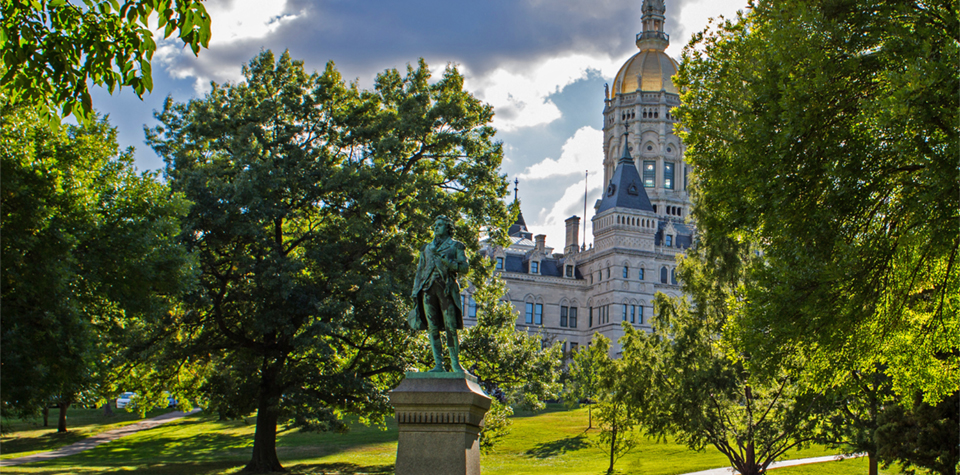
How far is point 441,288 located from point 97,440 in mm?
36578

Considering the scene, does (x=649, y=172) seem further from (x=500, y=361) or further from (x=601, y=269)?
(x=500, y=361)

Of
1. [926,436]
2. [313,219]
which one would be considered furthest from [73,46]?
[313,219]

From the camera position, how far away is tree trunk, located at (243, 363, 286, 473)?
85.7 ft

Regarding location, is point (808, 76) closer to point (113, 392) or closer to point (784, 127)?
point (784, 127)

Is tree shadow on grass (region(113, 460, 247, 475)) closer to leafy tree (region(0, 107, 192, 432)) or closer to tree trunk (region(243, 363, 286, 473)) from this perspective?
tree trunk (region(243, 363, 286, 473))

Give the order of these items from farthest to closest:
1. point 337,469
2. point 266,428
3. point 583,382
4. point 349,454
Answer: point 583,382, point 349,454, point 337,469, point 266,428

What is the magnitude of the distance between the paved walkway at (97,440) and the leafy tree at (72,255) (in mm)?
12605

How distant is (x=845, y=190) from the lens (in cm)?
1375

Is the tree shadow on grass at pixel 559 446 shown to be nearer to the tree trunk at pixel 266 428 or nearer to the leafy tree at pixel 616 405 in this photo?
the leafy tree at pixel 616 405

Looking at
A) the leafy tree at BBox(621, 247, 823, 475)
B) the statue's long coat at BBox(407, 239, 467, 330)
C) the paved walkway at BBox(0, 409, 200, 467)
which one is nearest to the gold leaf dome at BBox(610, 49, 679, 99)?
the paved walkway at BBox(0, 409, 200, 467)

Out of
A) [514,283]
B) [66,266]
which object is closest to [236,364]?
[66,266]

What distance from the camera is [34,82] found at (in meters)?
8.87

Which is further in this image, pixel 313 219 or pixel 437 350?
pixel 313 219

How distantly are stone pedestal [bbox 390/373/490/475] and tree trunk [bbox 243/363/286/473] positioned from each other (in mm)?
15334
